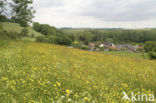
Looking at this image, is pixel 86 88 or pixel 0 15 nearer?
pixel 86 88

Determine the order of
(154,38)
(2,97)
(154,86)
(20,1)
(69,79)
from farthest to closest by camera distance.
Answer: (154,38), (20,1), (154,86), (69,79), (2,97)

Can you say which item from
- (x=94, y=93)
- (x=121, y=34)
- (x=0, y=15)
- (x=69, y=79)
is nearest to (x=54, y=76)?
(x=69, y=79)

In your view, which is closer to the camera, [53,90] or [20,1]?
[53,90]

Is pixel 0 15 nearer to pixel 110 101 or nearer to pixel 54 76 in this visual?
pixel 54 76

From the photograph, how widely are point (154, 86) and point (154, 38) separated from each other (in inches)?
7702

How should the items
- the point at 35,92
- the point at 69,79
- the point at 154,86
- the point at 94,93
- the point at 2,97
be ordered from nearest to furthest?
the point at 2,97 < the point at 35,92 < the point at 94,93 < the point at 69,79 < the point at 154,86

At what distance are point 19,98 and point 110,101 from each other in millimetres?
2219

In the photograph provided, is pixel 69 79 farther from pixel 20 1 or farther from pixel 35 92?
pixel 20 1

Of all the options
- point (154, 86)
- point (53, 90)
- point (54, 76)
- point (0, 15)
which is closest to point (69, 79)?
point (54, 76)

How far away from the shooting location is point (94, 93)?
4.37 metres

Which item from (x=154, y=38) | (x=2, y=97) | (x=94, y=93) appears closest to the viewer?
(x=2, y=97)

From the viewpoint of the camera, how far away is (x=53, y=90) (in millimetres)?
4102

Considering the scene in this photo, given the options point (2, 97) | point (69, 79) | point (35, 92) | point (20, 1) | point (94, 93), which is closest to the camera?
point (2, 97)

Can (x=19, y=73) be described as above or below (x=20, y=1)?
below
